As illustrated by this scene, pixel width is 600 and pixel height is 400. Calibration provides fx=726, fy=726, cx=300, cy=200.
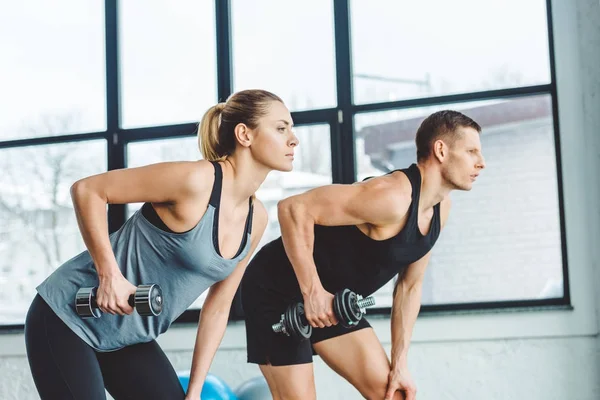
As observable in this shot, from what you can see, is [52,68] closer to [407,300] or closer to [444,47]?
[444,47]

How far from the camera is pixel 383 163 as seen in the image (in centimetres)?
363

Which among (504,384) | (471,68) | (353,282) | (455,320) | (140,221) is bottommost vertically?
(504,384)

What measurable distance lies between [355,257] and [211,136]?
0.55m

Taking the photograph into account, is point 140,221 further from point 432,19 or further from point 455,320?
point 432,19

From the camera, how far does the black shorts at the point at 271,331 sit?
2.15m

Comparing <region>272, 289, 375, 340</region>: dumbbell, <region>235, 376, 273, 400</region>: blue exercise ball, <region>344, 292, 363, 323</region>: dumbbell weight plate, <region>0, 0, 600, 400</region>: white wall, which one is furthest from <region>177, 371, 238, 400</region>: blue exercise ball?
<region>344, 292, 363, 323</region>: dumbbell weight plate

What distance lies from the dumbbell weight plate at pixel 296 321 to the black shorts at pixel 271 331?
0.41 ft

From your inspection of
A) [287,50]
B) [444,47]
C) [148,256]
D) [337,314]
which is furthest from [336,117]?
[148,256]

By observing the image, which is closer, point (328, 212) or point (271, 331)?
point (328, 212)

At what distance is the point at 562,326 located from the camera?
128 inches

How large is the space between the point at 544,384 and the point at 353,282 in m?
1.57

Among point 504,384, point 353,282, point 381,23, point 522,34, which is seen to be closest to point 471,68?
A: point 522,34

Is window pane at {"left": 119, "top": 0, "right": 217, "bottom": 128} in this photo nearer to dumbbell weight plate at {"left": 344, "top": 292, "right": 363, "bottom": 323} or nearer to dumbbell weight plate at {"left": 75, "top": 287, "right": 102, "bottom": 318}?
dumbbell weight plate at {"left": 344, "top": 292, "right": 363, "bottom": 323}

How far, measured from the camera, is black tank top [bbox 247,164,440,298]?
2.05 m
